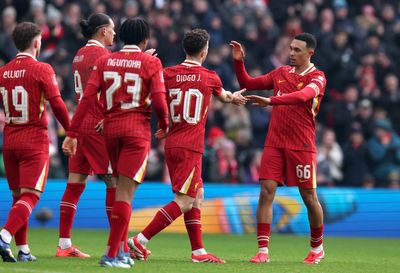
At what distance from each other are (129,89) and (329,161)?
10889mm

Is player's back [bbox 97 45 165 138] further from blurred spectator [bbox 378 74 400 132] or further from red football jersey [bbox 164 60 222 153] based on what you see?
blurred spectator [bbox 378 74 400 132]

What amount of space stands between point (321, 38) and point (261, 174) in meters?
11.9

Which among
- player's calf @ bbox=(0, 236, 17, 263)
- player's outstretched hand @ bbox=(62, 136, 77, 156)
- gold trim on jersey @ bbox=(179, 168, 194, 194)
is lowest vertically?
player's calf @ bbox=(0, 236, 17, 263)

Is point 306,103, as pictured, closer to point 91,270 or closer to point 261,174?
point 261,174

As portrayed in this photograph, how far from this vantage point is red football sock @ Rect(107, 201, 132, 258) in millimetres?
11469

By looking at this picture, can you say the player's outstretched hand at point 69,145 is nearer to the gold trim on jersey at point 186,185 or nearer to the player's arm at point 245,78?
the gold trim on jersey at point 186,185

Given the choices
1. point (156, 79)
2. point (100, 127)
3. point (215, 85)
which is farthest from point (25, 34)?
point (215, 85)

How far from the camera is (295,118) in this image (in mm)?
13398

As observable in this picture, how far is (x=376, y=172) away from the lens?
74.1 ft

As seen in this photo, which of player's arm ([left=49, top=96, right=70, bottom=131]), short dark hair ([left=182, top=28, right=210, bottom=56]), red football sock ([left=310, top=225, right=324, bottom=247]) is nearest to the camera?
player's arm ([left=49, top=96, right=70, bottom=131])

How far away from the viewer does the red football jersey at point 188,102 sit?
12711 millimetres

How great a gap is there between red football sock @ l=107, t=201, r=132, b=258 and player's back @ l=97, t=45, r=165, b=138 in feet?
2.40

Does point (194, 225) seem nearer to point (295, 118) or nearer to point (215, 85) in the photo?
point (215, 85)

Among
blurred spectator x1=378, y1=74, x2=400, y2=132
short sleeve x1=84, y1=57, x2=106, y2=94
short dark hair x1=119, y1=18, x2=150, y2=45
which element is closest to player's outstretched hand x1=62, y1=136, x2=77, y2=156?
short sleeve x1=84, y1=57, x2=106, y2=94
